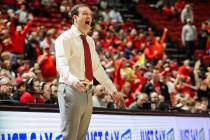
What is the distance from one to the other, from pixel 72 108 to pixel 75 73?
1.01 feet

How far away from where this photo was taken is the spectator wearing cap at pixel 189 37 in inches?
726

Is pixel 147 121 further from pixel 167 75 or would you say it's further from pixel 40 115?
pixel 167 75

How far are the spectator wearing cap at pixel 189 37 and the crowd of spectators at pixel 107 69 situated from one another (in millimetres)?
1357

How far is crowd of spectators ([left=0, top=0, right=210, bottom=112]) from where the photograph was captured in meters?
8.77

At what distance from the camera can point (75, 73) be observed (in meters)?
4.62

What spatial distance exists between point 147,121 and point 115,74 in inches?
154

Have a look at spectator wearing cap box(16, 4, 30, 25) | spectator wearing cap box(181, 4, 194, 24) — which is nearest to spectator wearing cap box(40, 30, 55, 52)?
spectator wearing cap box(16, 4, 30, 25)

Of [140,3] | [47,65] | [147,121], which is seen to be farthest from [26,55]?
[140,3]

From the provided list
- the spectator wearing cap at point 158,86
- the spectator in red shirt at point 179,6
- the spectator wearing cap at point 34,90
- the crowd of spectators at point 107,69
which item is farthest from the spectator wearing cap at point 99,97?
the spectator in red shirt at point 179,6

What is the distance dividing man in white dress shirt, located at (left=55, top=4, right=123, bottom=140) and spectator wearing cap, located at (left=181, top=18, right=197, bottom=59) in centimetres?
1404

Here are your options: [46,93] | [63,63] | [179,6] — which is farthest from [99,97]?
[179,6]

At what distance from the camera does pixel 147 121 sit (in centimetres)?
821

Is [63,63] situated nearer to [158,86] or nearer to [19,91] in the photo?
[19,91]

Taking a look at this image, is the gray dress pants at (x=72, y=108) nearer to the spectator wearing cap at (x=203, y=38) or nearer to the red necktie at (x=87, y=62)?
the red necktie at (x=87, y=62)
